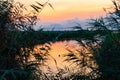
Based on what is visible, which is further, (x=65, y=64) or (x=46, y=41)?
(x=65, y=64)

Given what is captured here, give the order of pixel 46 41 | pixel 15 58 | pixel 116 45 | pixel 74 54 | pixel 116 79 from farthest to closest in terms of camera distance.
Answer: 1. pixel 74 54
2. pixel 116 45
3. pixel 116 79
4. pixel 46 41
5. pixel 15 58

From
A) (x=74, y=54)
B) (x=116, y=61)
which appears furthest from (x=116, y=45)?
(x=74, y=54)

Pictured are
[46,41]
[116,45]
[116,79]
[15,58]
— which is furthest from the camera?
[116,45]

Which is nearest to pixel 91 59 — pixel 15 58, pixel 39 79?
pixel 39 79

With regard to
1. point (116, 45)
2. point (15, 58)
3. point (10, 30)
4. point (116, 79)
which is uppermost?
point (10, 30)

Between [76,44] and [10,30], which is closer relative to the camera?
[10,30]

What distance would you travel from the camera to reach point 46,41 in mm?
4242

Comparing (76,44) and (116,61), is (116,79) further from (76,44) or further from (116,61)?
(76,44)

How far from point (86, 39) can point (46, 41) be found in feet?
9.96

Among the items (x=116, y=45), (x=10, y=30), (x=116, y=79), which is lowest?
(x=116, y=79)

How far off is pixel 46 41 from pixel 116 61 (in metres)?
2.42

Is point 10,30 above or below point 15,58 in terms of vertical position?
above

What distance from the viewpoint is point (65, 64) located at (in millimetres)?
7492

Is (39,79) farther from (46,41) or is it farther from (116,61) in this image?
(116,61)
